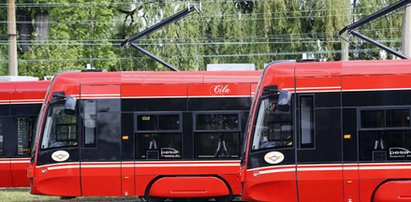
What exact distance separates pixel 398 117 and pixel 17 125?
38.5 feet

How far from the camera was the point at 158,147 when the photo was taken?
787 inches

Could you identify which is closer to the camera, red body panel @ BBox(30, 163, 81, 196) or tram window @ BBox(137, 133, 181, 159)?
red body panel @ BBox(30, 163, 81, 196)

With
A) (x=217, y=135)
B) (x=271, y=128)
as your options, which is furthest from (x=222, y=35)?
(x=271, y=128)

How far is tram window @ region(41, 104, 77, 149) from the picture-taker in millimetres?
20000

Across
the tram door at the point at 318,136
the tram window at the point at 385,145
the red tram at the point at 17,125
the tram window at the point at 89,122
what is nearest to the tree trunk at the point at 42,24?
the red tram at the point at 17,125

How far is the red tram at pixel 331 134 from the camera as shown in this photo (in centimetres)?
1686

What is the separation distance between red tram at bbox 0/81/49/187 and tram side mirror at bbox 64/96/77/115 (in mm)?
4796

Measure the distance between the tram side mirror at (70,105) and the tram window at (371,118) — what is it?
6.44 meters

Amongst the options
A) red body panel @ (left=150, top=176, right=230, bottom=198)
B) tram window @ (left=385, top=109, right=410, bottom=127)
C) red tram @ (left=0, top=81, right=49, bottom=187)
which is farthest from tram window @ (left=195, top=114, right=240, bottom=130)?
red tram @ (left=0, top=81, right=49, bottom=187)

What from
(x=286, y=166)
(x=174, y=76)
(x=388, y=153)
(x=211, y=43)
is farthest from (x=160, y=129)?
(x=211, y=43)

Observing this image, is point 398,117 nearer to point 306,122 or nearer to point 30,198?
point 306,122

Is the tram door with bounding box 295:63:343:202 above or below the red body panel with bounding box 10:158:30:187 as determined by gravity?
above

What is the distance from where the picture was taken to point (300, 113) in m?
17.1

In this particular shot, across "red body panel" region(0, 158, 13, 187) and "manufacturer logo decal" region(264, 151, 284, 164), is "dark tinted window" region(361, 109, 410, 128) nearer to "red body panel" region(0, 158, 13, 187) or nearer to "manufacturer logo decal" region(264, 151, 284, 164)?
"manufacturer logo decal" region(264, 151, 284, 164)
